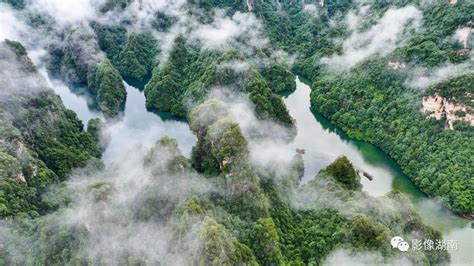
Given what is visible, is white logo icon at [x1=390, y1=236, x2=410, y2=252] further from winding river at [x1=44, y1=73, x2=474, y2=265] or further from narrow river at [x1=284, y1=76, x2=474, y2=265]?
narrow river at [x1=284, y1=76, x2=474, y2=265]

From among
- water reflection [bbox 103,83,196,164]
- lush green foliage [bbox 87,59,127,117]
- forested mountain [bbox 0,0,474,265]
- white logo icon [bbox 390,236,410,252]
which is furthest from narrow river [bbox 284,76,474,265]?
lush green foliage [bbox 87,59,127,117]

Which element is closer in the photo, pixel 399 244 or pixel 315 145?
pixel 399 244

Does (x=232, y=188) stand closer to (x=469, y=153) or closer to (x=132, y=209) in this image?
(x=132, y=209)

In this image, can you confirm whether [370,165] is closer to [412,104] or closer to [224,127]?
[412,104]

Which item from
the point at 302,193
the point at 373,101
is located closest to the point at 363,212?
the point at 302,193

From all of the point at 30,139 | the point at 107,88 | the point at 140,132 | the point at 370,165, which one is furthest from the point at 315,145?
the point at 30,139

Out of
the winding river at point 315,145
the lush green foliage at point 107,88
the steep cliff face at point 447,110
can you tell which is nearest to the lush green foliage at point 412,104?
the steep cliff face at point 447,110
